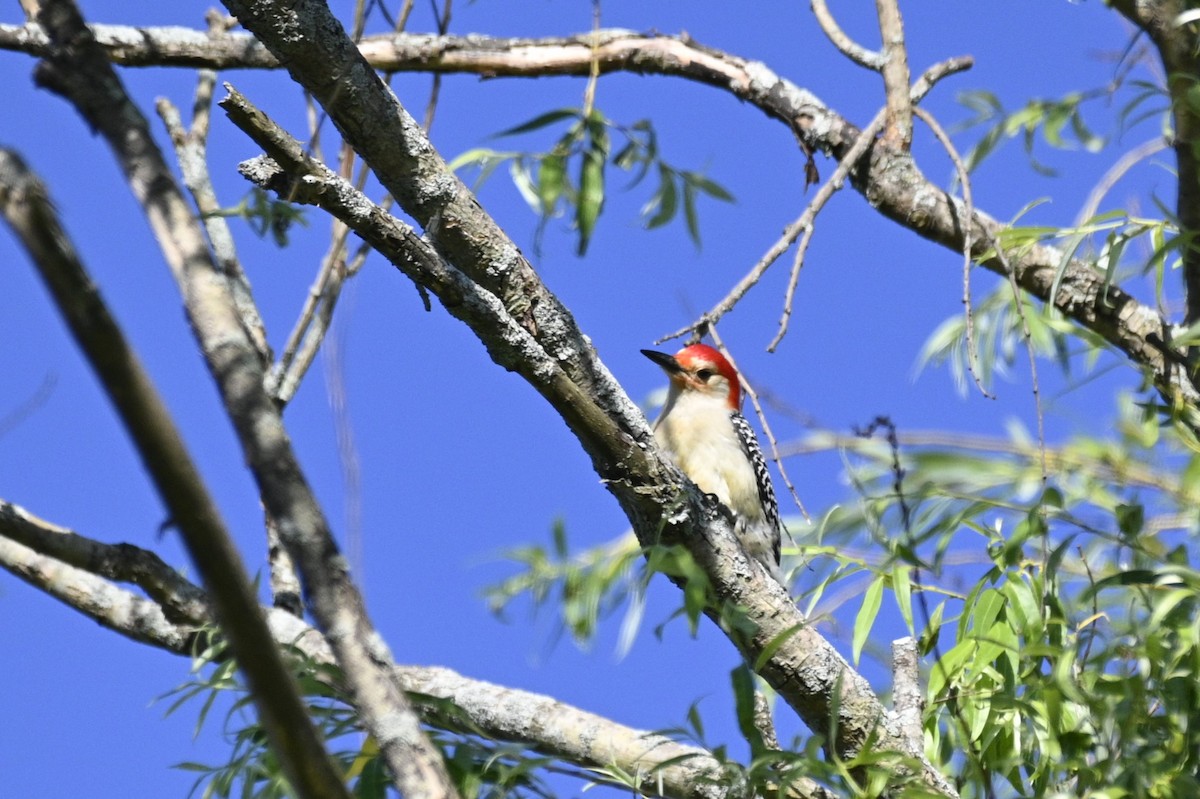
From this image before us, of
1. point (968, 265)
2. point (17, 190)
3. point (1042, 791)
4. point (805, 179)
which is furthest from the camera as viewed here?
point (805, 179)

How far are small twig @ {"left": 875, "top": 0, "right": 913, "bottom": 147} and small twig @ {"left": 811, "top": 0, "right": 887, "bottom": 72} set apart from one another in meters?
0.04

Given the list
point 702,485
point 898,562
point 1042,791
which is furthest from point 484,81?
point 1042,791

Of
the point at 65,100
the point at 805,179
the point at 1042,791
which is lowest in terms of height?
the point at 1042,791

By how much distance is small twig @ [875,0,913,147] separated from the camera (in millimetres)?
4184

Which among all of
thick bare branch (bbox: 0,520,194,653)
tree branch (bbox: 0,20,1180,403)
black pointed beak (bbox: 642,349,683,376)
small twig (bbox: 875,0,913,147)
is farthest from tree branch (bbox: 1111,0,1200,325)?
thick bare branch (bbox: 0,520,194,653)

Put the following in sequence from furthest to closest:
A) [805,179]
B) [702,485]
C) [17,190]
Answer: [702,485], [805,179], [17,190]

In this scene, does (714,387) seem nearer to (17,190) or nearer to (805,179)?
(805,179)

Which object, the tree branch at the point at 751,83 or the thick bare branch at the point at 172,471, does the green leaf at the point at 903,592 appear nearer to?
the tree branch at the point at 751,83

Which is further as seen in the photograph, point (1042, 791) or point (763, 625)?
point (763, 625)

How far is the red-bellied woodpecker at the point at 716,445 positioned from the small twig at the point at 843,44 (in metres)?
1.42

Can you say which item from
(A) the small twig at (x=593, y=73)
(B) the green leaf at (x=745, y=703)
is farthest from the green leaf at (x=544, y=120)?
(B) the green leaf at (x=745, y=703)

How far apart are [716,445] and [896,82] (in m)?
1.86

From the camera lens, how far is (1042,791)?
2385mm

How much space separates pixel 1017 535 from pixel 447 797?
5.58 ft
